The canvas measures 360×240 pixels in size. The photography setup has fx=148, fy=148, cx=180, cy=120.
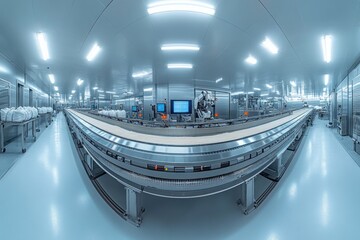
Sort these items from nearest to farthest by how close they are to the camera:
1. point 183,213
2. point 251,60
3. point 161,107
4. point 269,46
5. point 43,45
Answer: point 183,213, point 269,46, point 43,45, point 251,60, point 161,107

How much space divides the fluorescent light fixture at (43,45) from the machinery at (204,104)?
3111mm

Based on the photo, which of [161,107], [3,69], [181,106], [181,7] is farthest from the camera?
[161,107]

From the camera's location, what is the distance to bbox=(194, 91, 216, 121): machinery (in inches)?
128

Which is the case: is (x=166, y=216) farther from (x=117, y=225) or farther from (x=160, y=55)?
(x=160, y=55)

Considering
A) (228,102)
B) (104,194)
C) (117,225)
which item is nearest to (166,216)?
(117,225)

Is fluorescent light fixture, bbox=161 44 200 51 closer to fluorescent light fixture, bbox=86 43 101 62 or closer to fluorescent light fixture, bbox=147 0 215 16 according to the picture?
fluorescent light fixture, bbox=147 0 215 16

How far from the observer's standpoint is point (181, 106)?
416 cm

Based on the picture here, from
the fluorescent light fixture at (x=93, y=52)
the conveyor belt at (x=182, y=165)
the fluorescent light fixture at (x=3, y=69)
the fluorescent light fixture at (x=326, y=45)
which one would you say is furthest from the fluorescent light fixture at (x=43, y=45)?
the fluorescent light fixture at (x=326, y=45)

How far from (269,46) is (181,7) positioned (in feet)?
6.56

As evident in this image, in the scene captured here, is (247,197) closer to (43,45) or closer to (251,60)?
(251,60)

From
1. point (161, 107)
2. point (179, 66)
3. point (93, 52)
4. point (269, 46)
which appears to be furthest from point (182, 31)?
point (161, 107)

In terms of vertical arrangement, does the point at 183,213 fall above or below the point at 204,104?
below

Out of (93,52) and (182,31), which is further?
(93,52)

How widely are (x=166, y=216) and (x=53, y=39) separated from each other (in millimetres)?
3563
